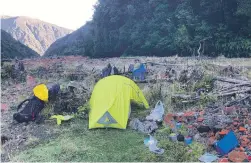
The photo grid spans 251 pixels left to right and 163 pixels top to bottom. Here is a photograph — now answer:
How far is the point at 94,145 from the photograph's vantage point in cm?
616

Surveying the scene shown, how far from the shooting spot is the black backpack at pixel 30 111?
25.2 ft

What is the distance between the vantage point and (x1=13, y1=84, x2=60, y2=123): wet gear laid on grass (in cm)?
770

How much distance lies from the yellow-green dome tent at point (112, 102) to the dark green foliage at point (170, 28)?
48.2ft

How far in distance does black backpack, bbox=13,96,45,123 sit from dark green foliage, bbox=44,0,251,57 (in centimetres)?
1572

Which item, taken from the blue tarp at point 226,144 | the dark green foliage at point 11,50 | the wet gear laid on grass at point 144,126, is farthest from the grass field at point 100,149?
the dark green foliage at point 11,50

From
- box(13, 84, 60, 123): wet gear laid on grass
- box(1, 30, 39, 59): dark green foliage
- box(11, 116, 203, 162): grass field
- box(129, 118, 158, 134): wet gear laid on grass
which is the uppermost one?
box(1, 30, 39, 59): dark green foliage

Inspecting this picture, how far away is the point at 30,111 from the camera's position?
7906 mm

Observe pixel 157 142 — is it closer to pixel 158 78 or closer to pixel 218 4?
pixel 158 78

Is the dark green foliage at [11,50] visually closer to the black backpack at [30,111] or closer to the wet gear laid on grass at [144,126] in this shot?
the black backpack at [30,111]

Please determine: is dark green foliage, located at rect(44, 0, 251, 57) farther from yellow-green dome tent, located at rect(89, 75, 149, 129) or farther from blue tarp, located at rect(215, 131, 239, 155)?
blue tarp, located at rect(215, 131, 239, 155)

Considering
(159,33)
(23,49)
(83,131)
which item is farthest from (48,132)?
(23,49)

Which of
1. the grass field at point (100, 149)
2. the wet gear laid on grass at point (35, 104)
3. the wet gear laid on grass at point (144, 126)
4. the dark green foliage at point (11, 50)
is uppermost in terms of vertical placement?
the dark green foliage at point (11, 50)

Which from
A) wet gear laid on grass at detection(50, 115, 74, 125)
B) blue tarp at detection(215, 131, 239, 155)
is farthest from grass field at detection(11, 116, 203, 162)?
wet gear laid on grass at detection(50, 115, 74, 125)

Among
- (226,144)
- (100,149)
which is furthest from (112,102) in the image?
(226,144)
